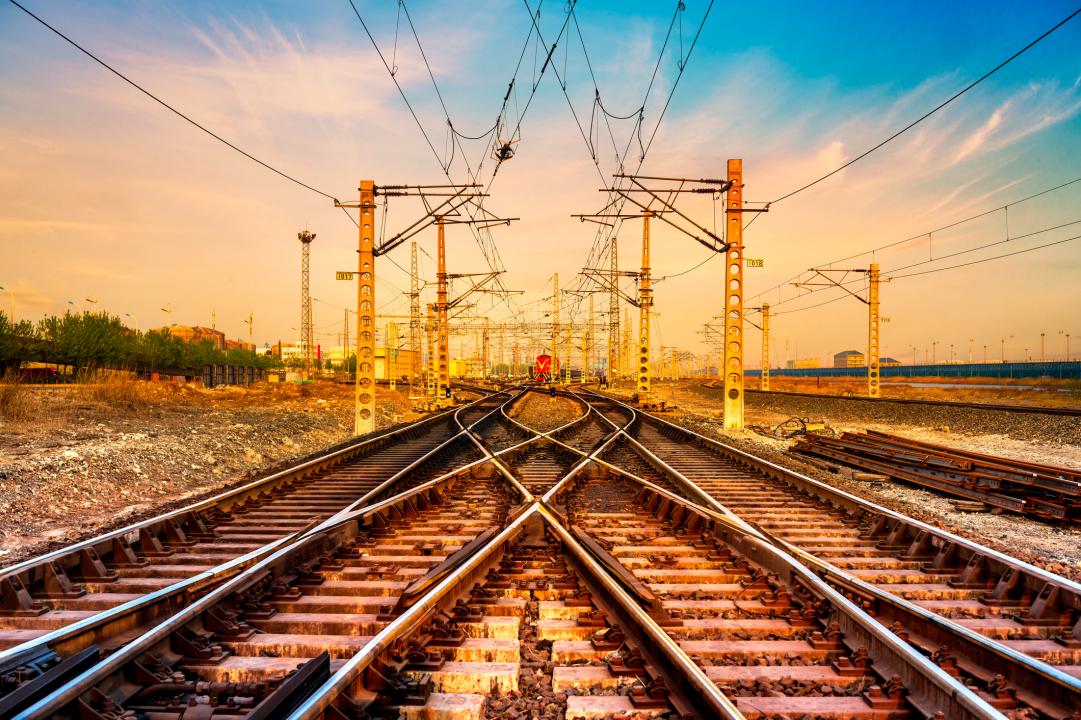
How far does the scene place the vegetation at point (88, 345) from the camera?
137 feet

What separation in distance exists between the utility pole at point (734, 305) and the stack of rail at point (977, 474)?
4.07 metres

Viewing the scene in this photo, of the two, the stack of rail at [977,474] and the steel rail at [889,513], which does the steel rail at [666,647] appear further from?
Result: the stack of rail at [977,474]

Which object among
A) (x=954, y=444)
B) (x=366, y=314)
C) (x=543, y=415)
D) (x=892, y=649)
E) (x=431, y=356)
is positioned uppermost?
(x=366, y=314)

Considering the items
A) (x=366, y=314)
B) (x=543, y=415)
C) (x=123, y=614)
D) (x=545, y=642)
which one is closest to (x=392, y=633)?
(x=545, y=642)

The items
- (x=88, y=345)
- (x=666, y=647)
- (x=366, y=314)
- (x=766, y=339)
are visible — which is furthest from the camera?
(x=766, y=339)

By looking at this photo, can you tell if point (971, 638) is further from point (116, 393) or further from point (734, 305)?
point (116, 393)

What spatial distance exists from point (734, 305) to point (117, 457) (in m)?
16.0

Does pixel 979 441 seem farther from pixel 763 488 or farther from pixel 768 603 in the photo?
pixel 768 603

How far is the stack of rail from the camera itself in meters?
8.45

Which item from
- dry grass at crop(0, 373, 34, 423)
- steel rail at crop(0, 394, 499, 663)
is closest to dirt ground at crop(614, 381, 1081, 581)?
steel rail at crop(0, 394, 499, 663)

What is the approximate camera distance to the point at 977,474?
390 inches

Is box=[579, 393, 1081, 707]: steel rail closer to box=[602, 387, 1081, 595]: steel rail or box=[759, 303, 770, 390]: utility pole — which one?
box=[602, 387, 1081, 595]: steel rail

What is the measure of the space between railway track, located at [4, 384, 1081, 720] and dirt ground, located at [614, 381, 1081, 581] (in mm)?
2112

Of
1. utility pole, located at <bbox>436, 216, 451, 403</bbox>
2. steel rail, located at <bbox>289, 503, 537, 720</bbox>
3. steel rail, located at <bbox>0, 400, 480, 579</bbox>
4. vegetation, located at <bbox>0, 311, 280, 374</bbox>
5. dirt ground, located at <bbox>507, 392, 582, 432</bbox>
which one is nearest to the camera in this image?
steel rail, located at <bbox>289, 503, 537, 720</bbox>
